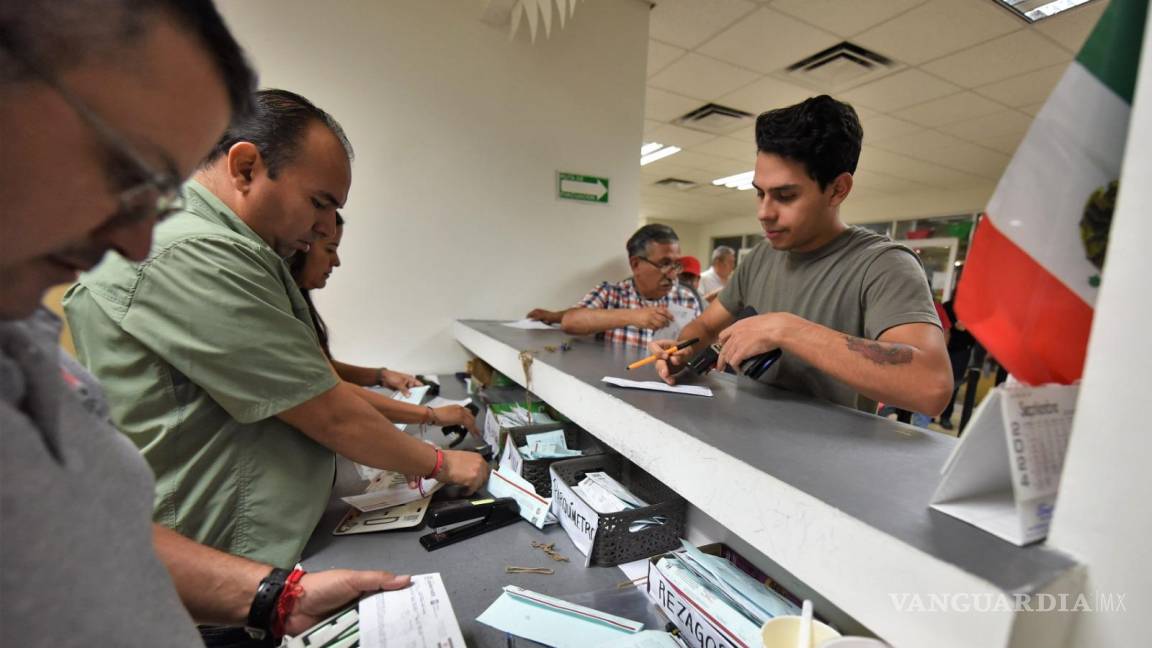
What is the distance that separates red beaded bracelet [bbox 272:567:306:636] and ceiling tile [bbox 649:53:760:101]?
309 cm

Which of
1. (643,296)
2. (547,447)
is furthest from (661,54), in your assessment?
(547,447)

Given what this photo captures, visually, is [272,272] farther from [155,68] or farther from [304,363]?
[155,68]

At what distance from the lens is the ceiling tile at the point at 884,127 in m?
3.55

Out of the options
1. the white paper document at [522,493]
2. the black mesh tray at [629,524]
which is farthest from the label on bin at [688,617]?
the white paper document at [522,493]

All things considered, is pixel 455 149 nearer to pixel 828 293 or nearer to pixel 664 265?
pixel 664 265

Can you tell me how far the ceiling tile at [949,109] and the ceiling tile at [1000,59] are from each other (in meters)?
0.29

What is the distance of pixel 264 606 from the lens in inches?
25.5

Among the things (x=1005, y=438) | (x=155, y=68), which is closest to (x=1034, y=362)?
(x=1005, y=438)

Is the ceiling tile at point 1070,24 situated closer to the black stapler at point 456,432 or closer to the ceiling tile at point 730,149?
the ceiling tile at point 730,149

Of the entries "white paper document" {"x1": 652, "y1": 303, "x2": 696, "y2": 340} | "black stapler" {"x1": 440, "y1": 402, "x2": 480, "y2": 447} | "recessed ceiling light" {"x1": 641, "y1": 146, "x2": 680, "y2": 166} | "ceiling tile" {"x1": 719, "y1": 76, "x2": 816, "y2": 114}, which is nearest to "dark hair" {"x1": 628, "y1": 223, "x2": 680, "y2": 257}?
"white paper document" {"x1": 652, "y1": 303, "x2": 696, "y2": 340}

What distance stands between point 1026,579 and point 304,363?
910 millimetres

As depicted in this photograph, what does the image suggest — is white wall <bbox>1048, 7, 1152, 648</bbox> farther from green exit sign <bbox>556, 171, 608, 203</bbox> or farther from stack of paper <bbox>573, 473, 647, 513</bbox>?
green exit sign <bbox>556, 171, 608, 203</bbox>

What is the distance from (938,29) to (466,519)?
3.16 meters

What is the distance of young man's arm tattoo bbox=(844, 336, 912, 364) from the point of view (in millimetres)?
773
